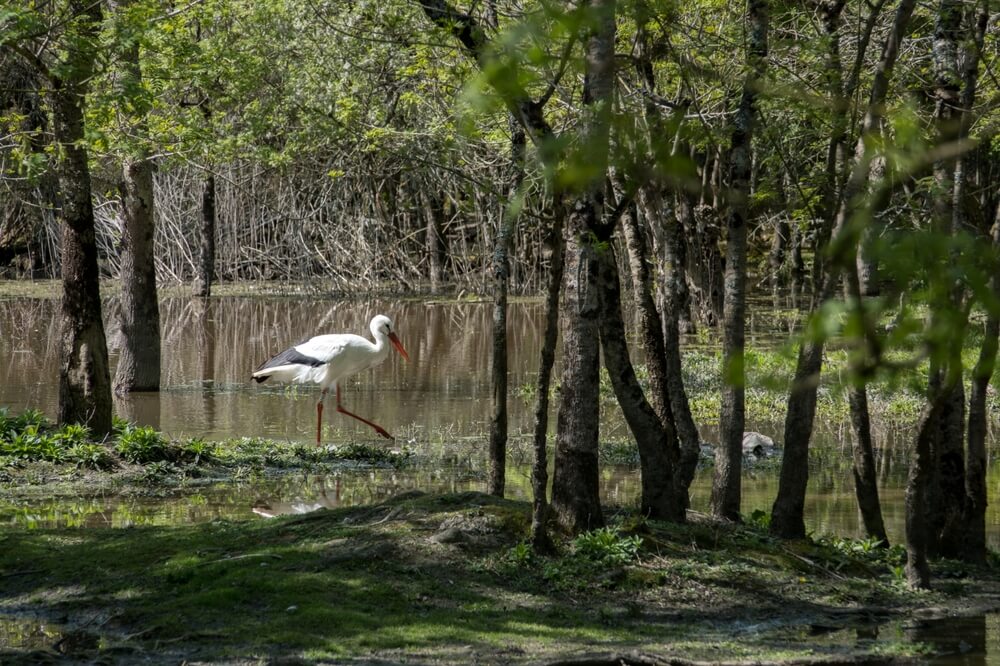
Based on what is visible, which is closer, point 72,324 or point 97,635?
point 97,635

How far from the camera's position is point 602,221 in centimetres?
770

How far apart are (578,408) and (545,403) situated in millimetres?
374

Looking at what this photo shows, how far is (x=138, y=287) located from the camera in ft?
56.7

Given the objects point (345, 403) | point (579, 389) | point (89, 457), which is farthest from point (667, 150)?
point (345, 403)

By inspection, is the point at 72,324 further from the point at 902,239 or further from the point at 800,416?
the point at 902,239

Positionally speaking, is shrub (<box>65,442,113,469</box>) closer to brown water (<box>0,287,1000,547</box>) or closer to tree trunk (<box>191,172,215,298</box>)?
brown water (<box>0,287,1000,547</box>)

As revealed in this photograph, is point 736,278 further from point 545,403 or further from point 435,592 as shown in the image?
point 435,592

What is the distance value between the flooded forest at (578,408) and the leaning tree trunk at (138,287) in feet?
0.13

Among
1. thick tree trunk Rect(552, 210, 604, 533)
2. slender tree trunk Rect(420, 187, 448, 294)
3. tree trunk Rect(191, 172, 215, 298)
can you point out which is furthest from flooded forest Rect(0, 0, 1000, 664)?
slender tree trunk Rect(420, 187, 448, 294)

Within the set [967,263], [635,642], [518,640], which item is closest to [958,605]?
[635,642]

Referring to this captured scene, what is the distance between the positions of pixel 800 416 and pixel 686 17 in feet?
Result: 24.8

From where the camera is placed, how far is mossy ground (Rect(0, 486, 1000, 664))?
668 centimetres

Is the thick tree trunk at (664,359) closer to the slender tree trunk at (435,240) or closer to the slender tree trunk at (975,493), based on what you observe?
the slender tree trunk at (975,493)

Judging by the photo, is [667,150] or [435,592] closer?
[667,150]
